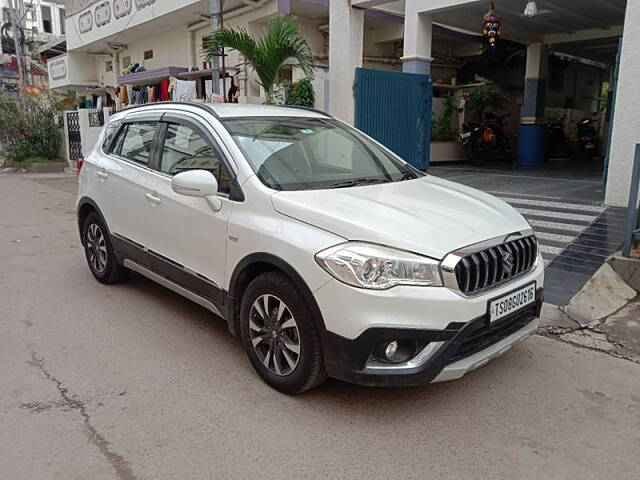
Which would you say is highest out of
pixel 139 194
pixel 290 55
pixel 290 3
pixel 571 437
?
pixel 290 3

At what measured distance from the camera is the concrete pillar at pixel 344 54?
9742 millimetres

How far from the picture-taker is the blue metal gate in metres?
9.61

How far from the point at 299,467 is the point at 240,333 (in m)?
1.14

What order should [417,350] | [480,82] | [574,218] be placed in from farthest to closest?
[480,82] < [574,218] < [417,350]

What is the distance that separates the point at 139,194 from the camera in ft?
15.0

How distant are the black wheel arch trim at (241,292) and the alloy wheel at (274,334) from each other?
184 mm

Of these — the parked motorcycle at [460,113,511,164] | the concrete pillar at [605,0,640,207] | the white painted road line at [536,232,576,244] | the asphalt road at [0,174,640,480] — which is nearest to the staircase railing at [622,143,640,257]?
the white painted road line at [536,232,576,244]

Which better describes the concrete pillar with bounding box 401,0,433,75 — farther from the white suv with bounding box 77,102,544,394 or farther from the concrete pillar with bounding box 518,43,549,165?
the white suv with bounding box 77,102,544,394

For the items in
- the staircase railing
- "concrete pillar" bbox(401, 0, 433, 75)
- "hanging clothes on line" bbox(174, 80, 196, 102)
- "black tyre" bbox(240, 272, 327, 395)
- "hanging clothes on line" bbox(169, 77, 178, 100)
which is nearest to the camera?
"black tyre" bbox(240, 272, 327, 395)

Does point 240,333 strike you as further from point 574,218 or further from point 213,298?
point 574,218

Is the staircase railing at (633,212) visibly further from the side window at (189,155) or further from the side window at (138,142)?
the side window at (138,142)

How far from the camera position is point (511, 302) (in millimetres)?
3189

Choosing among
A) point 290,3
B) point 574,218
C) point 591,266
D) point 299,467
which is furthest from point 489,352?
point 290,3

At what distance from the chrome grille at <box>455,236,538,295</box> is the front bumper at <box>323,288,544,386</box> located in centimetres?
20
